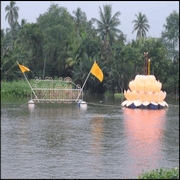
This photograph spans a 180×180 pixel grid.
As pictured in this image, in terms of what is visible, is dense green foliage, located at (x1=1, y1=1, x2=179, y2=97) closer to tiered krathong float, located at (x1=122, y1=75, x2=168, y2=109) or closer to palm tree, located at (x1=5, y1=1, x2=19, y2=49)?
palm tree, located at (x1=5, y1=1, x2=19, y2=49)

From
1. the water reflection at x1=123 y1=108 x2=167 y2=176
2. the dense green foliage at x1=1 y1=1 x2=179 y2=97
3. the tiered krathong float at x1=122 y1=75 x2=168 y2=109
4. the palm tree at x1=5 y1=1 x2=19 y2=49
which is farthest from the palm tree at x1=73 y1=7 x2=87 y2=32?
the water reflection at x1=123 y1=108 x2=167 y2=176

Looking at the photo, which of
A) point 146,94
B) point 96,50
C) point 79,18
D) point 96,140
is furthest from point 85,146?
point 79,18

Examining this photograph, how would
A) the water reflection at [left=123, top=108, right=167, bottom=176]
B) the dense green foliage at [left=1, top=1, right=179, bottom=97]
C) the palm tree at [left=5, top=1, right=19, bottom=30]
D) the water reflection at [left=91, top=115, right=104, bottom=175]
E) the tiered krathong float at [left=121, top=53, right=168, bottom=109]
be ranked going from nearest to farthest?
the water reflection at [left=91, top=115, right=104, bottom=175], the water reflection at [left=123, top=108, right=167, bottom=176], the tiered krathong float at [left=121, top=53, right=168, bottom=109], the dense green foliage at [left=1, top=1, right=179, bottom=97], the palm tree at [left=5, top=1, right=19, bottom=30]

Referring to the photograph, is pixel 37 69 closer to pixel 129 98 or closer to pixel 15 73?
pixel 15 73

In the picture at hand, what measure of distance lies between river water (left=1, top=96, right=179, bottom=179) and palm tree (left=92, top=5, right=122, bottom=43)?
21.1 meters

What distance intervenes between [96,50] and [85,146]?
1066 inches

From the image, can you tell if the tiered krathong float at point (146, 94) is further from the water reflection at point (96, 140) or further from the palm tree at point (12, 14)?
the palm tree at point (12, 14)

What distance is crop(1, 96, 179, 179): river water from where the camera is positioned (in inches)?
324

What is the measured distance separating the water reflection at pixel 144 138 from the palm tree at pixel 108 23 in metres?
19.5

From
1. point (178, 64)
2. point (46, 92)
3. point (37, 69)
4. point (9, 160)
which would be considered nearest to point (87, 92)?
point (37, 69)

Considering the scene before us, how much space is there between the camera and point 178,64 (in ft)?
127

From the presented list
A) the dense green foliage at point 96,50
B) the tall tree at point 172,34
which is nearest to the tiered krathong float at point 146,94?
the dense green foliage at point 96,50

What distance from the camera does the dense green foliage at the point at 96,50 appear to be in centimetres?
3622

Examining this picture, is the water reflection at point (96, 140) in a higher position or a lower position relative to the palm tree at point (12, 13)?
lower
